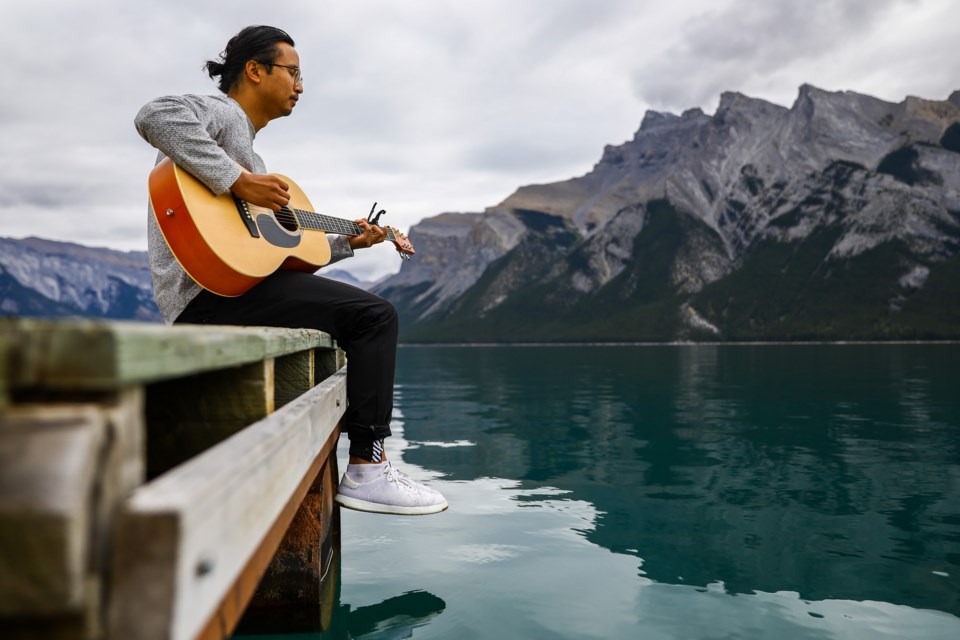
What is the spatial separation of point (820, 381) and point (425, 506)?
41189 mm

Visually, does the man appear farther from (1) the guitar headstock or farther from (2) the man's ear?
(1) the guitar headstock

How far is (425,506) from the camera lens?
5121mm

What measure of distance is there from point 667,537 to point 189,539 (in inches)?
332

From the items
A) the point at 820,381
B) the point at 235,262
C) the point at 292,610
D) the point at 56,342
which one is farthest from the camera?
the point at 820,381

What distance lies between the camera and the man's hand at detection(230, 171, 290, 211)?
456cm

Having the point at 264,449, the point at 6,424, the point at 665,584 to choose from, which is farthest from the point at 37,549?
the point at 665,584

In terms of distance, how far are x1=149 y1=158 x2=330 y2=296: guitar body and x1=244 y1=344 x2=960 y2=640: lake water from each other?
320 centimetres

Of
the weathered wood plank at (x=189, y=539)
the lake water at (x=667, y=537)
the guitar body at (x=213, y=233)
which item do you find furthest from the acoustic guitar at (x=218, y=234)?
the lake water at (x=667, y=537)

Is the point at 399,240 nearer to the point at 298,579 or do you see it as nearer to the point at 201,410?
the point at 298,579

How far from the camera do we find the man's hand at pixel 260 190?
15.0 feet

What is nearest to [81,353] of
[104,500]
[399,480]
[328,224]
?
[104,500]

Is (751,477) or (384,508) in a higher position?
(384,508)

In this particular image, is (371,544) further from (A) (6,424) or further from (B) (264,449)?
(A) (6,424)

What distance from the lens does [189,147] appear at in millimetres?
4250
